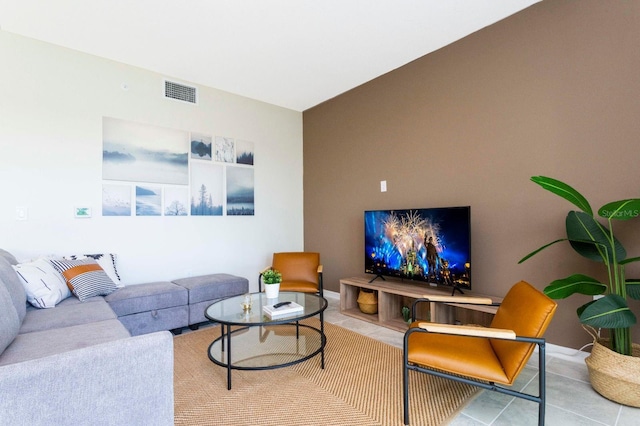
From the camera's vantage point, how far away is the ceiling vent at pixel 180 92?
12.9ft

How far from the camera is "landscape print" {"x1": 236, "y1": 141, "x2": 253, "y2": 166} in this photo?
14.8ft

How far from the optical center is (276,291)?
9.48ft

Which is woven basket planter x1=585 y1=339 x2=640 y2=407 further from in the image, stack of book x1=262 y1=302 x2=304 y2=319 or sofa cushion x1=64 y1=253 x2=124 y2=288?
sofa cushion x1=64 y1=253 x2=124 y2=288

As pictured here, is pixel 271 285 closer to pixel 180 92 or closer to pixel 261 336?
pixel 261 336

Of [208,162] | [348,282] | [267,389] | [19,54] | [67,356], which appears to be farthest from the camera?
[208,162]

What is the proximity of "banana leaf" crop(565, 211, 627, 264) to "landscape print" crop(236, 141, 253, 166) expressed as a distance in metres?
3.73

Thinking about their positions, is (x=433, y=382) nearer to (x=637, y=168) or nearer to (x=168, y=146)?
(x=637, y=168)

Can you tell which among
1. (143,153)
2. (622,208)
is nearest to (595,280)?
(622,208)

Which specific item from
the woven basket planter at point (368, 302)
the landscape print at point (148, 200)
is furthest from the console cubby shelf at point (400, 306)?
the landscape print at point (148, 200)

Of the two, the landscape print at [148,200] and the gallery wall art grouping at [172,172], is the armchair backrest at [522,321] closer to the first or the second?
the gallery wall art grouping at [172,172]

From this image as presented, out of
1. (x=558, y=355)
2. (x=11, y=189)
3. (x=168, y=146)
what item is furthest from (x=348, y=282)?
(x=11, y=189)

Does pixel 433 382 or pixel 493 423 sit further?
pixel 433 382

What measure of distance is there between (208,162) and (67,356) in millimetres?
3470

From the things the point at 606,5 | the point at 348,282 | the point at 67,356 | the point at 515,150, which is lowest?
the point at 348,282
